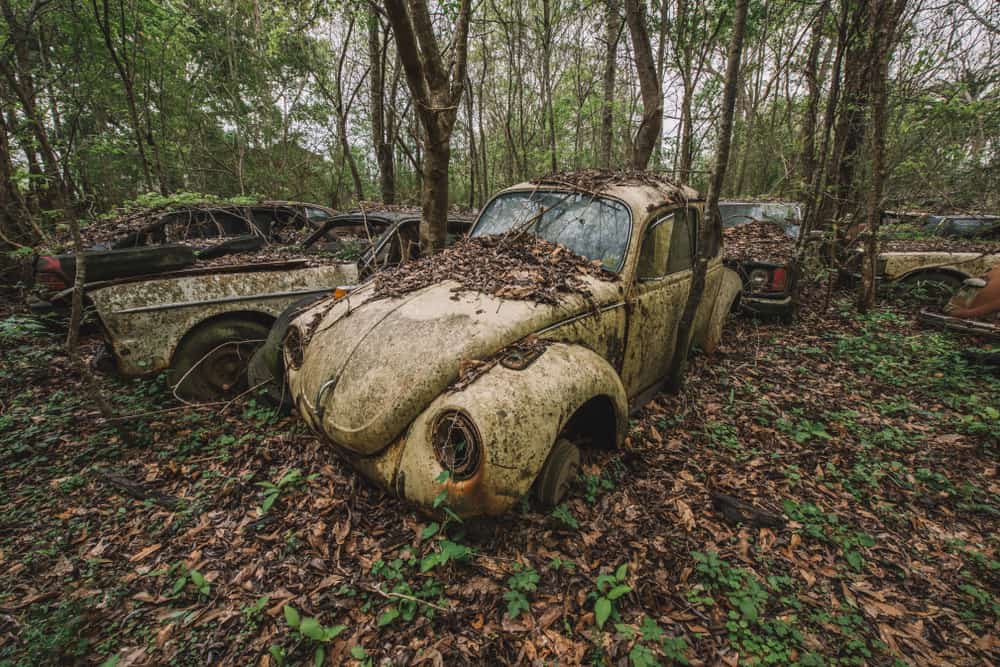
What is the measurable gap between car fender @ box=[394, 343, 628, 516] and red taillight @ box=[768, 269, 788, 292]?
458cm

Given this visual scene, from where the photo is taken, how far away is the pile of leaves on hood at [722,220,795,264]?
19.0ft

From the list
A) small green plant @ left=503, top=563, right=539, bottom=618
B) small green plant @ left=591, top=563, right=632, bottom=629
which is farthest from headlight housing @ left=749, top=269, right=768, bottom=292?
small green plant @ left=503, top=563, right=539, bottom=618

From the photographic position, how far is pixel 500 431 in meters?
1.98

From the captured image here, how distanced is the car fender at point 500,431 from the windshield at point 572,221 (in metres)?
1.26

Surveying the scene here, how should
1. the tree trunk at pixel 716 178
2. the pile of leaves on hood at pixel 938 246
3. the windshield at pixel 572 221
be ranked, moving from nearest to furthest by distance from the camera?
the windshield at pixel 572 221 < the tree trunk at pixel 716 178 < the pile of leaves on hood at pixel 938 246

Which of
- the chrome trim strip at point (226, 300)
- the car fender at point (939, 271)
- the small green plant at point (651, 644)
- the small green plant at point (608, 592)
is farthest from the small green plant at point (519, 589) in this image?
the car fender at point (939, 271)

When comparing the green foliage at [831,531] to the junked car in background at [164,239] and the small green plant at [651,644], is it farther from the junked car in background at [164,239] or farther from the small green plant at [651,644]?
the junked car in background at [164,239]

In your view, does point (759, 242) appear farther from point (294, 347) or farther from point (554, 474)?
point (294, 347)

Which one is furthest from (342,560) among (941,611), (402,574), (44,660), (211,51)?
(211,51)

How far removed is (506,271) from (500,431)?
1.41 meters

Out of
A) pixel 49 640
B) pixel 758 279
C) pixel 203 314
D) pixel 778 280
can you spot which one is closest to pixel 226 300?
pixel 203 314

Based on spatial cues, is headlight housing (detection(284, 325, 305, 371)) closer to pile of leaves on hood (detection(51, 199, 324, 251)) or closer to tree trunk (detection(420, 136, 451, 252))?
tree trunk (detection(420, 136, 451, 252))

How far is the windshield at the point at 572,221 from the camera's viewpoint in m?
3.21

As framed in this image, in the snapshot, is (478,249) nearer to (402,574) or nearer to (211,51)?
(402,574)
